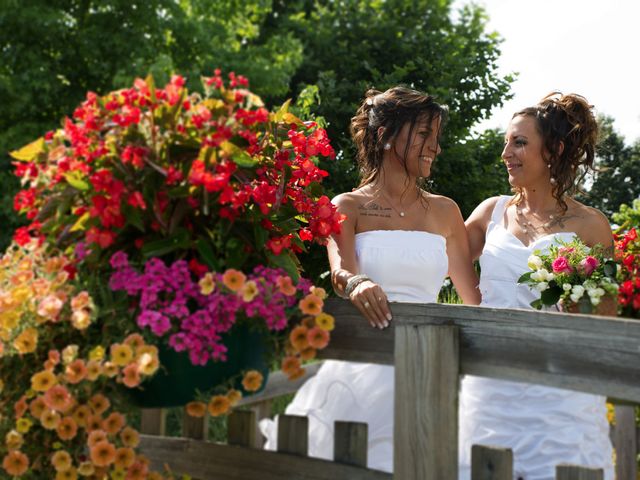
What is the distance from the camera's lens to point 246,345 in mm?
2316

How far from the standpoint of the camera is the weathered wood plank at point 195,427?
2908 millimetres

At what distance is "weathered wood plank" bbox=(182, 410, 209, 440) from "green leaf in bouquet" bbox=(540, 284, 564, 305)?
1410 millimetres

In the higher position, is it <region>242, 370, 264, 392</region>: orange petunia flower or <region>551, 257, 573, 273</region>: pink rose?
<region>551, 257, 573, 273</region>: pink rose

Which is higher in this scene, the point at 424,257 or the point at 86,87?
the point at 86,87

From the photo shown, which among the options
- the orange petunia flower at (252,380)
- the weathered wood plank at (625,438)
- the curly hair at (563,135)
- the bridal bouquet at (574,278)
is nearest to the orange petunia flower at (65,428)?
the orange petunia flower at (252,380)

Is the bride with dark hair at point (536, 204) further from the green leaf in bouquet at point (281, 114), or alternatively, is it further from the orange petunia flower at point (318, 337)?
the green leaf in bouquet at point (281, 114)

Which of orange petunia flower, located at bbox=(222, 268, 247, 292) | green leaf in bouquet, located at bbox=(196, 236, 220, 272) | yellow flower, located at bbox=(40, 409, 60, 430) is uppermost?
green leaf in bouquet, located at bbox=(196, 236, 220, 272)

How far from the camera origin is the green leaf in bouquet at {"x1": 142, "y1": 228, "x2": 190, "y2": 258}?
86.9 inches

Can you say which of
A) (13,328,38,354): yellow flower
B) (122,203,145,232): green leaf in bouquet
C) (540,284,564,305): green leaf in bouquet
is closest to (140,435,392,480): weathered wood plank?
(13,328,38,354): yellow flower

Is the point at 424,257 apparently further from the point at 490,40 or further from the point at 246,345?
the point at 490,40

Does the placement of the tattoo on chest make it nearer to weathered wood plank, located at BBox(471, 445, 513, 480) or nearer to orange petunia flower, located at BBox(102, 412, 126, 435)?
weathered wood plank, located at BBox(471, 445, 513, 480)

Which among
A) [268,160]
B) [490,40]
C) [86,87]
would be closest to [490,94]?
[490,40]

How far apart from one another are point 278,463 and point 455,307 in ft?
2.58

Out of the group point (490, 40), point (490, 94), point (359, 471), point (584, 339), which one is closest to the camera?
point (584, 339)
